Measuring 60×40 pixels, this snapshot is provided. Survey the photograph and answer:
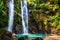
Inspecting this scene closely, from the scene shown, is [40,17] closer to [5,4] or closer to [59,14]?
[59,14]

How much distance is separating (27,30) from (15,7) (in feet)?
12.9

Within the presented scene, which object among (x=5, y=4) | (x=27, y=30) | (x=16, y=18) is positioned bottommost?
(x=27, y=30)

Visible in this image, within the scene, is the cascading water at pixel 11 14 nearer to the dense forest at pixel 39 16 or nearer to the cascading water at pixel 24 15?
the dense forest at pixel 39 16

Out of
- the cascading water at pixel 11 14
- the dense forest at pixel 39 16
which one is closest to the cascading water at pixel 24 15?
the dense forest at pixel 39 16

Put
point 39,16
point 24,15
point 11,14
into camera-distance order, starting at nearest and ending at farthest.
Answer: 1. point 11,14
2. point 39,16
3. point 24,15

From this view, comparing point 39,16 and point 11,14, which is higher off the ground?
point 11,14

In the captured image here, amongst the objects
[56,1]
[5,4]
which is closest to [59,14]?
[56,1]

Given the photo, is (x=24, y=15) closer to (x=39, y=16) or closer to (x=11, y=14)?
(x=11, y=14)

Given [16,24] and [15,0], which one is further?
[15,0]

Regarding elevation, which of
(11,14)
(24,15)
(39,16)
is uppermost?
(11,14)

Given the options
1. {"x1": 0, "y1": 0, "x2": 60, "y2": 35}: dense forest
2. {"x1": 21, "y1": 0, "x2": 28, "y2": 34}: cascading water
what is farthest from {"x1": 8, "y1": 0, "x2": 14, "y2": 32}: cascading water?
{"x1": 21, "y1": 0, "x2": 28, "y2": 34}: cascading water

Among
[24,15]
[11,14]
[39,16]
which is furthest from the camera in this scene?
[24,15]

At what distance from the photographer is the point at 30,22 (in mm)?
25391

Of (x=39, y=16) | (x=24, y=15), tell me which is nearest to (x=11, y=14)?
(x=24, y=15)
